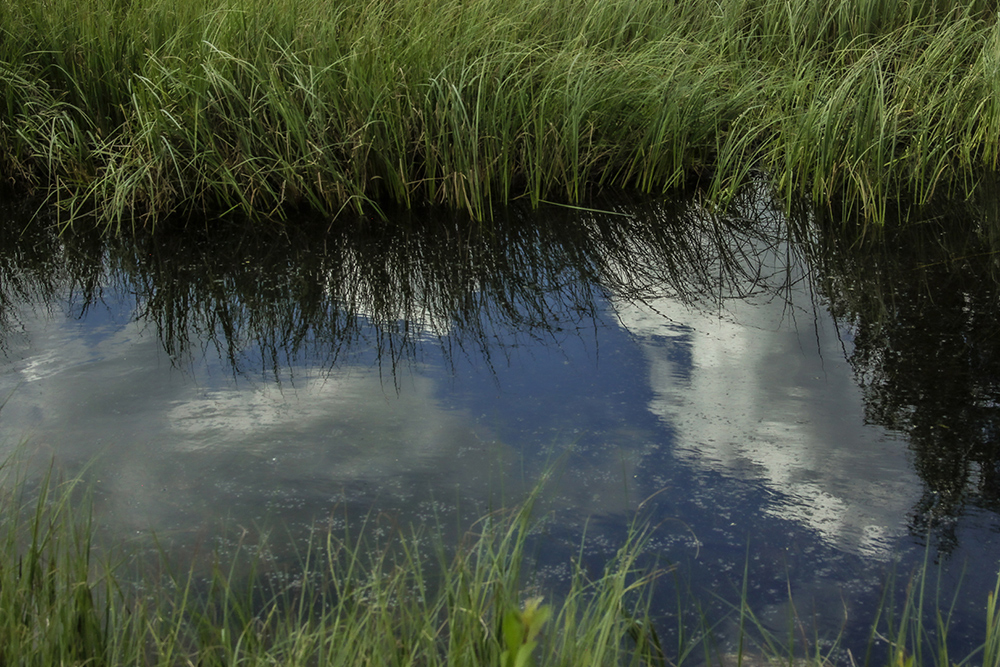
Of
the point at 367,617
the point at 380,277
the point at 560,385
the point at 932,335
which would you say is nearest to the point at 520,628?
the point at 367,617

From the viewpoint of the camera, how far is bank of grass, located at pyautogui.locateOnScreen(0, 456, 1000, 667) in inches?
53.2

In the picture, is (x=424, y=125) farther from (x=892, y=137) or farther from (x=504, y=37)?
(x=892, y=137)

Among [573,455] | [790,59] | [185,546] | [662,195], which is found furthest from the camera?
[790,59]

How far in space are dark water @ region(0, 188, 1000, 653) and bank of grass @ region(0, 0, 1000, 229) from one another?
10.1 inches

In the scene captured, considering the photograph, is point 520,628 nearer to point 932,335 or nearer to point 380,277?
point 932,335

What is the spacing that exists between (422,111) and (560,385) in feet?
5.93

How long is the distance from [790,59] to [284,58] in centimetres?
263

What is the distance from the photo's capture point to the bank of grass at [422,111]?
12.9 ft

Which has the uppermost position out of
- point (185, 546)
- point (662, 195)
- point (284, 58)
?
point (284, 58)

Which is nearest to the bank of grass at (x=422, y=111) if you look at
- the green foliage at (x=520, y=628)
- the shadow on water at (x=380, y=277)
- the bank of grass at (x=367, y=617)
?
the shadow on water at (x=380, y=277)

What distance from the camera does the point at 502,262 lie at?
11.9ft

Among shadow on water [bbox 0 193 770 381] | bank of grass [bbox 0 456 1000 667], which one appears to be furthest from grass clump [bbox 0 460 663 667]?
shadow on water [bbox 0 193 770 381]

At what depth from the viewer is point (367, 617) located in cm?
135

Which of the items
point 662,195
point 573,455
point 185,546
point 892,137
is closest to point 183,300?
point 185,546
